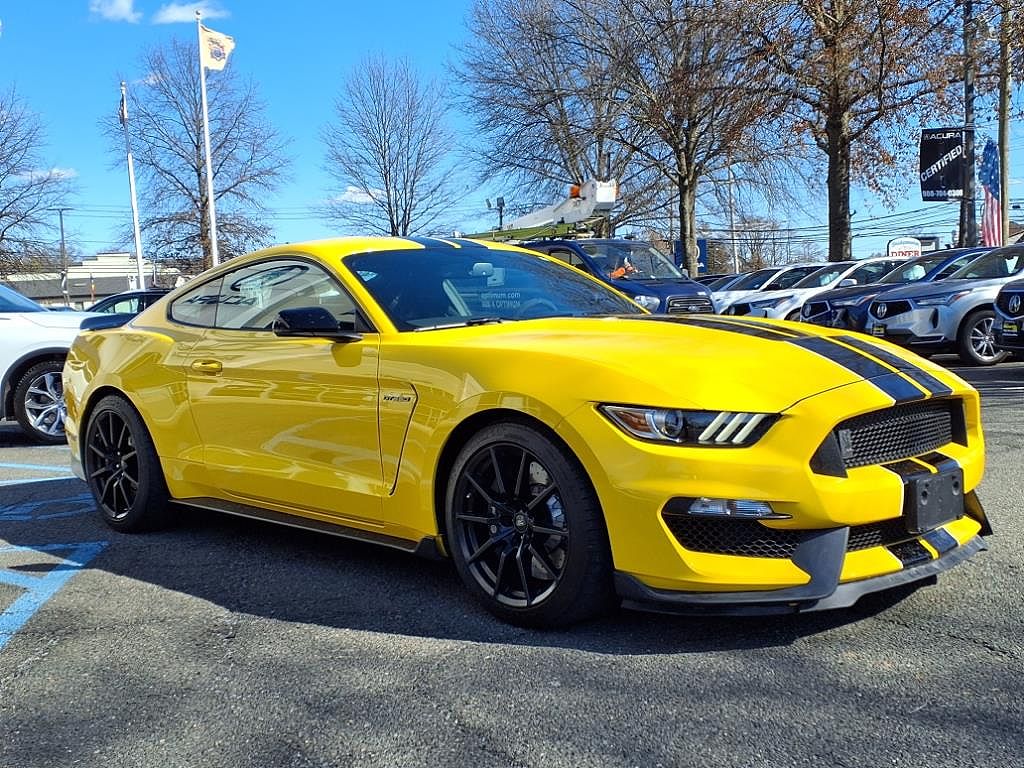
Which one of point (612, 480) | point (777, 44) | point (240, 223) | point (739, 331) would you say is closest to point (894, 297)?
point (777, 44)

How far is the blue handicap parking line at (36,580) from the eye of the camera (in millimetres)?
3730

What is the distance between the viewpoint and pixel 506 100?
3353 centimetres

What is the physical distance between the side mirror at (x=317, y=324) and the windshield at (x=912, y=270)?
502 inches

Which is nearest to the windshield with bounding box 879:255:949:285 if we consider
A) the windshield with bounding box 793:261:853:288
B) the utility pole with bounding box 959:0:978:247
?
the windshield with bounding box 793:261:853:288

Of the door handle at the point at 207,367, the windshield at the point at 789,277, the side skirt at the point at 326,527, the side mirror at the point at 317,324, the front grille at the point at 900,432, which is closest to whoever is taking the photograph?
the front grille at the point at 900,432

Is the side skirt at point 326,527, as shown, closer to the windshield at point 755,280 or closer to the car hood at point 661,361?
the car hood at point 661,361

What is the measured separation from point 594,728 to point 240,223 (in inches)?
1378

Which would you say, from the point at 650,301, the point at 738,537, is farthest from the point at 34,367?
the point at 738,537

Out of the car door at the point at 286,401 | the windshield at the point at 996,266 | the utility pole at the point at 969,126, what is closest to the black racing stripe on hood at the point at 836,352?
the car door at the point at 286,401

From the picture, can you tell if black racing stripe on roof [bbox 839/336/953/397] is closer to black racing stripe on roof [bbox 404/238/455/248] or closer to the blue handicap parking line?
black racing stripe on roof [bbox 404/238/455/248]

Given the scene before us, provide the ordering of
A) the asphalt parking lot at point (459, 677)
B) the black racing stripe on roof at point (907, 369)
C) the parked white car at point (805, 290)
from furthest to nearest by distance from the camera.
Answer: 1. the parked white car at point (805, 290)
2. the black racing stripe on roof at point (907, 369)
3. the asphalt parking lot at point (459, 677)

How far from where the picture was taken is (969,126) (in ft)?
63.4

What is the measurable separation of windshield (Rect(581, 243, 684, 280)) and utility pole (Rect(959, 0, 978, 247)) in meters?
7.18

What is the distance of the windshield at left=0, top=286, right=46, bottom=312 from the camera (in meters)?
8.66
